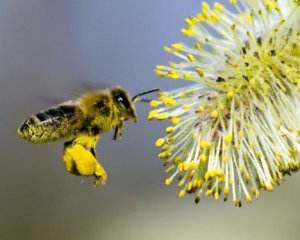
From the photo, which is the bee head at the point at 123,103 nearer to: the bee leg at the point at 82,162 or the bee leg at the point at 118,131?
the bee leg at the point at 118,131

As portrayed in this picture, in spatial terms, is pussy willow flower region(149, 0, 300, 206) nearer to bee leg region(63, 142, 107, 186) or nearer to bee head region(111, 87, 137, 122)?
bee head region(111, 87, 137, 122)

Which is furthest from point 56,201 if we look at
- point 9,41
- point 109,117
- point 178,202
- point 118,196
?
point 109,117

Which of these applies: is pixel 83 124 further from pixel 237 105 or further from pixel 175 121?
pixel 237 105

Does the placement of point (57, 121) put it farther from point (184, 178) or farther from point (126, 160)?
point (126, 160)

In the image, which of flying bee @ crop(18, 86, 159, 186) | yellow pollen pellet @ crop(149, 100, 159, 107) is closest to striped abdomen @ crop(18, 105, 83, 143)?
flying bee @ crop(18, 86, 159, 186)

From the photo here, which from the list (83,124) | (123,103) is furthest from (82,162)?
(123,103)
